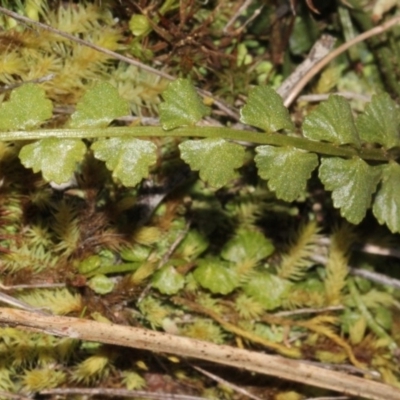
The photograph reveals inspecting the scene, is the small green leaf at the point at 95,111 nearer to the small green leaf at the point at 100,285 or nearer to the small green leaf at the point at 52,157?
the small green leaf at the point at 52,157

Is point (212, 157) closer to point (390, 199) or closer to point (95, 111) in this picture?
point (95, 111)

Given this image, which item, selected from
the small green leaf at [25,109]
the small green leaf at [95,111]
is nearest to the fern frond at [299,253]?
the small green leaf at [95,111]

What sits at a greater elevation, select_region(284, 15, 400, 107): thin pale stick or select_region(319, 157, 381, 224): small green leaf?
select_region(284, 15, 400, 107): thin pale stick

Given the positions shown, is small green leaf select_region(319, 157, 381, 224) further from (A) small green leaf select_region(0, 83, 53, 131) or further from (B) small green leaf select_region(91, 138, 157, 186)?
(A) small green leaf select_region(0, 83, 53, 131)

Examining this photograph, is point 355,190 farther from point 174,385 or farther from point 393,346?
point 174,385

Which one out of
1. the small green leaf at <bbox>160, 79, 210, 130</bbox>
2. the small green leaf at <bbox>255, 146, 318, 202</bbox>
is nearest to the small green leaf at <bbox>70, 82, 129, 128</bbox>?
the small green leaf at <bbox>160, 79, 210, 130</bbox>
